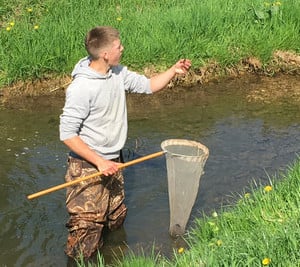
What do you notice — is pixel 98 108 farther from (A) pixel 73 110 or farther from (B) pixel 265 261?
(B) pixel 265 261

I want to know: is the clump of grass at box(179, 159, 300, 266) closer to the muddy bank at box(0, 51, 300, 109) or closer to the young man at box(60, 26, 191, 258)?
the young man at box(60, 26, 191, 258)

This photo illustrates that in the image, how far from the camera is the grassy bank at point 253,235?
3223mm

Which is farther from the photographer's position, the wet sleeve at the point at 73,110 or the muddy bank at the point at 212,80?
the muddy bank at the point at 212,80

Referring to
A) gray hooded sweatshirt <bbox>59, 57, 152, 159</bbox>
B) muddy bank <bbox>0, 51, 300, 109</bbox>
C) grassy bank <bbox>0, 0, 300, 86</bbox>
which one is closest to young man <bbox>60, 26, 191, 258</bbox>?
gray hooded sweatshirt <bbox>59, 57, 152, 159</bbox>

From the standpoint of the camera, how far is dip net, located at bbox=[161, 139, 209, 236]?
14.0 ft

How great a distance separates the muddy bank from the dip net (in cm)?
329

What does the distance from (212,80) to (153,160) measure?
233cm

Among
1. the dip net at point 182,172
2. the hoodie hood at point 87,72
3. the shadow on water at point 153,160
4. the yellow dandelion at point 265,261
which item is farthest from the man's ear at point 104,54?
the yellow dandelion at point 265,261

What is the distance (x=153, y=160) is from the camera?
20.2 feet

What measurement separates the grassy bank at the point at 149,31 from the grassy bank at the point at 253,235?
12.1 ft

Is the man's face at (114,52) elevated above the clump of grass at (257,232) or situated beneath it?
elevated above

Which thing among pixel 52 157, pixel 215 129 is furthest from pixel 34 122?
pixel 215 129

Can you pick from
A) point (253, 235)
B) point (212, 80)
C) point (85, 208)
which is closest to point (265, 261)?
Answer: point (253, 235)

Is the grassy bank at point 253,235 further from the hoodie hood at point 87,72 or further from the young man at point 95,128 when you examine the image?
the hoodie hood at point 87,72
